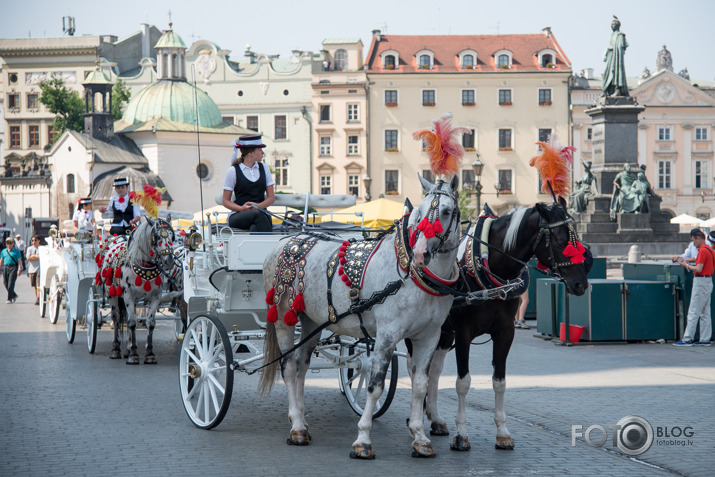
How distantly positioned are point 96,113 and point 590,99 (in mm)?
40304

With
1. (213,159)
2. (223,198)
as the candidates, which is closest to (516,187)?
(213,159)

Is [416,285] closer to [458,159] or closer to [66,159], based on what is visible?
[458,159]

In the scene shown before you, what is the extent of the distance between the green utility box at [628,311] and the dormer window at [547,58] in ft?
222

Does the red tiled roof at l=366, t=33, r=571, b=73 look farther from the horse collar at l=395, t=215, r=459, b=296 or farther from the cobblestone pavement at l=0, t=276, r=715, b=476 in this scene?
the horse collar at l=395, t=215, r=459, b=296

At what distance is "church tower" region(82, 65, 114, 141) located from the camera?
74312 mm

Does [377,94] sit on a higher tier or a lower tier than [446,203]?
higher

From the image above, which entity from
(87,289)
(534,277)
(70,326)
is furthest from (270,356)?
(534,277)

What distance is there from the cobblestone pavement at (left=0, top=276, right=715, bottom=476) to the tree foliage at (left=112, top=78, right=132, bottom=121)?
68.9m

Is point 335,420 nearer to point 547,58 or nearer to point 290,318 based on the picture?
point 290,318

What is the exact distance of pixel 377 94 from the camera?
79.9m

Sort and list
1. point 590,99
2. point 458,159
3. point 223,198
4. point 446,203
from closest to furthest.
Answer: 1. point 446,203
2. point 458,159
3. point 223,198
4. point 590,99

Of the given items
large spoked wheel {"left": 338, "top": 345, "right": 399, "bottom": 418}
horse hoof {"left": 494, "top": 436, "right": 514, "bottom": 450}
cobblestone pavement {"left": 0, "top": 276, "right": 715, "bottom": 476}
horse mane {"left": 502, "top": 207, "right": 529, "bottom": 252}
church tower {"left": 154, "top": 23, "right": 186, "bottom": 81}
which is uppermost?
church tower {"left": 154, "top": 23, "right": 186, "bottom": 81}

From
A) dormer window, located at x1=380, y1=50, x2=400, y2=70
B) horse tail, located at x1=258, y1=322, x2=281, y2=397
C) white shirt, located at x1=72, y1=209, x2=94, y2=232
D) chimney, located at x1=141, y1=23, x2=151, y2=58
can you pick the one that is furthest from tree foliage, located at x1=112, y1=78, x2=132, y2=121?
horse tail, located at x1=258, y1=322, x2=281, y2=397

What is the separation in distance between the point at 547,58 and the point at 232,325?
247 feet
